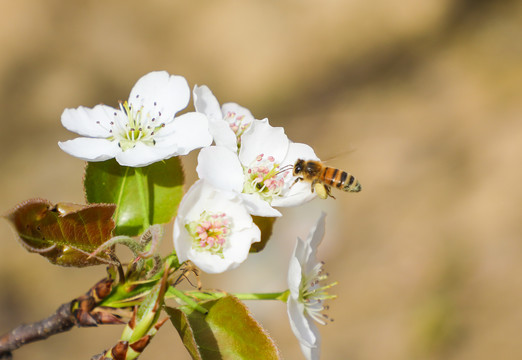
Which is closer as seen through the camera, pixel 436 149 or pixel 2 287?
pixel 2 287

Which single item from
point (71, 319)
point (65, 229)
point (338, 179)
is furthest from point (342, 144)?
point (65, 229)

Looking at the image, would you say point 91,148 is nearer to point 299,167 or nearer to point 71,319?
point 71,319

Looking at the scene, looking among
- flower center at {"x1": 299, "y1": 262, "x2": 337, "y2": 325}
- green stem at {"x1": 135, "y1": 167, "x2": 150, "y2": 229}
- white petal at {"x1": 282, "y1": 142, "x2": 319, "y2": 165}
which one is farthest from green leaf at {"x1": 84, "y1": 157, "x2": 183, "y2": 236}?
flower center at {"x1": 299, "y1": 262, "x2": 337, "y2": 325}

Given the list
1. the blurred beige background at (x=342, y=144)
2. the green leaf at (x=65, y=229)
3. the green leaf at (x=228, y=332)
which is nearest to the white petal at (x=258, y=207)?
the green leaf at (x=228, y=332)

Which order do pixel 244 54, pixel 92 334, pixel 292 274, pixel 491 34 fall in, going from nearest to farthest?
pixel 292 274 → pixel 92 334 → pixel 244 54 → pixel 491 34

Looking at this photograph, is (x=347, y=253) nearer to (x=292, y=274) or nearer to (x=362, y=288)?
(x=362, y=288)

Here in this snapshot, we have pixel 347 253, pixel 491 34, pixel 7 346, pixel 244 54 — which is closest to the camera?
pixel 7 346

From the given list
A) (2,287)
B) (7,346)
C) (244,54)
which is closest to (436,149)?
(244,54)
